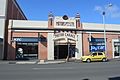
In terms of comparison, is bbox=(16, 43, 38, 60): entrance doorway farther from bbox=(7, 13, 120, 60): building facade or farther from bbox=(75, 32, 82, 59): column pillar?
bbox=(75, 32, 82, 59): column pillar

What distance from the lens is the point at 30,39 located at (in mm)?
42406

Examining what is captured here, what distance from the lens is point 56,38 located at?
42812mm

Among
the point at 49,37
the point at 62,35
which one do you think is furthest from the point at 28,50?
the point at 62,35

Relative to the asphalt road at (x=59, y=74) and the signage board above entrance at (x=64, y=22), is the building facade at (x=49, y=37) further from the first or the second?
the asphalt road at (x=59, y=74)

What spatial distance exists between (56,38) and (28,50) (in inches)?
206

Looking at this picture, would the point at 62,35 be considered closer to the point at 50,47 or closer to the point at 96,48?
the point at 50,47

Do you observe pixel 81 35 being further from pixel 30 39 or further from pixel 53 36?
pixel 30 39

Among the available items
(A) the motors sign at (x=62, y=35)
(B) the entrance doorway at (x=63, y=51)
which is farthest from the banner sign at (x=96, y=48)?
(A) the motors sign at (x=62, y=35)

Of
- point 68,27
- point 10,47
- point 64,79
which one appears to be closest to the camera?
point 64,79

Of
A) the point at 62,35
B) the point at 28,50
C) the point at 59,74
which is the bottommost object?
the point at 59,74

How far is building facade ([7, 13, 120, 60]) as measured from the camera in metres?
42.1

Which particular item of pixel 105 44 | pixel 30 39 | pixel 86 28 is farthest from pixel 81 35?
pixel 30 39

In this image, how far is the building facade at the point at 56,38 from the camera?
4212 centimetres

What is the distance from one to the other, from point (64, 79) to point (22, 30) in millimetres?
28792
